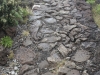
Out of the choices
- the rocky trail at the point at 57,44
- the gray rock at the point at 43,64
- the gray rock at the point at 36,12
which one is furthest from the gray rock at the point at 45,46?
the gray rock at the point at 36,12

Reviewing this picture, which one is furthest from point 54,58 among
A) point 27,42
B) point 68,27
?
point 68,27

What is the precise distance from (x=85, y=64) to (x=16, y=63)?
219cm

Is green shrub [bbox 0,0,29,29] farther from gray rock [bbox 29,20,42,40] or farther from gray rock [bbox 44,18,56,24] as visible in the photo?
gray rock [bbox 44,18,56,24]

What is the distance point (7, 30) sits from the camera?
723 cm

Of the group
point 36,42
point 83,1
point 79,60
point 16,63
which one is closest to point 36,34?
point 36,42

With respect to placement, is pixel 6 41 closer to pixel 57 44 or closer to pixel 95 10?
pixel 57 44

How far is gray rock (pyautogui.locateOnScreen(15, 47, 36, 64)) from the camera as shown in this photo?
6555mm

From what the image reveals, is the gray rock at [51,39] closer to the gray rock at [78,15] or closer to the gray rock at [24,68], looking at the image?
the gray rock at [24,68]

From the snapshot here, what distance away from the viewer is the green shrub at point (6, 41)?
6.73 meters

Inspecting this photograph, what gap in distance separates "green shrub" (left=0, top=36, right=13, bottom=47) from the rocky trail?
0.27 m

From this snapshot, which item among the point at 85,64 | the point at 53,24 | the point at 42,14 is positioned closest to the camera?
the point at 85,64

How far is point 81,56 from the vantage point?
6.60 meters

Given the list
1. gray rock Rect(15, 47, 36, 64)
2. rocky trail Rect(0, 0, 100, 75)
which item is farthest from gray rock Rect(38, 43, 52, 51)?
gray rock Rect(15, 47, 36, 64)

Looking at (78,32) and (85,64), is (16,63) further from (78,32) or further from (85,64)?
(78,32)
